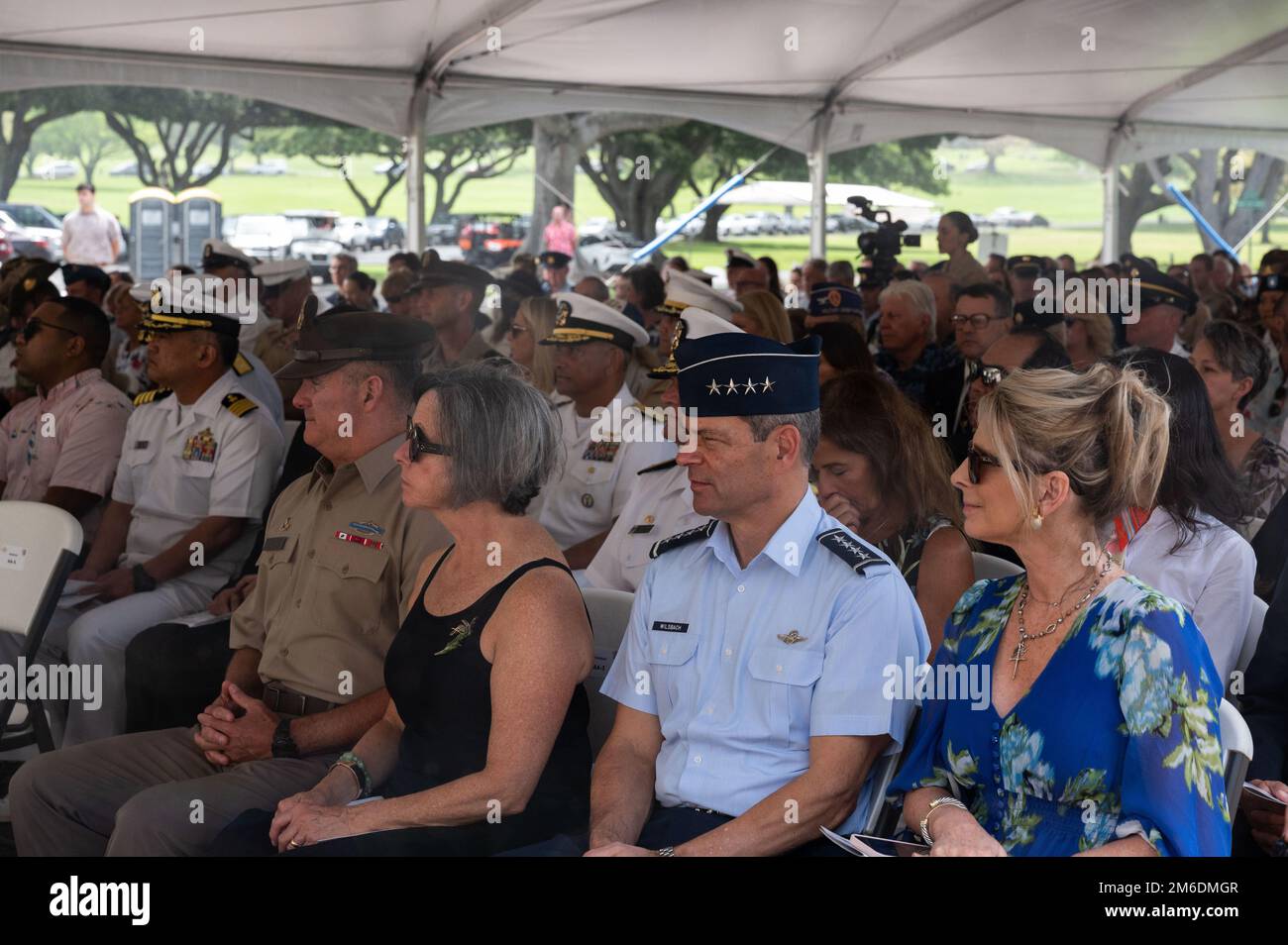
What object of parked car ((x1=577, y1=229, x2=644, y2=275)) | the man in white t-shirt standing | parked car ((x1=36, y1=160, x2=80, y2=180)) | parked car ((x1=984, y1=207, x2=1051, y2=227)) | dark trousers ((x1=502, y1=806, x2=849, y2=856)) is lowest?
dark trousers ((x1=502, y1=806, x2=849, y2=856))

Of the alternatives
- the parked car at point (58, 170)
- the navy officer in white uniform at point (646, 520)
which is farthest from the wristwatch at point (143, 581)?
the parked car at point (58, 170)

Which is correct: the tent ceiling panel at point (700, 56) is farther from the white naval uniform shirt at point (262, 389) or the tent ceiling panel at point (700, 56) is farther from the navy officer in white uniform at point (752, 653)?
the navy officer in white uniform at point (752, 653)

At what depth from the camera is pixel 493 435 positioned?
95.2 inches

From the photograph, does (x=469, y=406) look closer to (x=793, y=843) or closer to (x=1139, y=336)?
A: (x=793, y=843)

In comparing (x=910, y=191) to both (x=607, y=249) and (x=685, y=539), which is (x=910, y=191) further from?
(x=685, y=539)

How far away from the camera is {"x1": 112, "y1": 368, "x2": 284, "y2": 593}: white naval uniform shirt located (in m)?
4.06

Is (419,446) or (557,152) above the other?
(557,152)

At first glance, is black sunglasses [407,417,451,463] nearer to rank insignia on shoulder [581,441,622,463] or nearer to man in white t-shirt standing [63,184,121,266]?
rank insignia on shoulder [581,441,622,463]

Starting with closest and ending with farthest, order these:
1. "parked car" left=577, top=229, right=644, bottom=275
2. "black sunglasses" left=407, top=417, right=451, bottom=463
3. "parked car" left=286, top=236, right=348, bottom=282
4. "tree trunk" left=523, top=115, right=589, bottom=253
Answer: "black sunglasses" left=407, top=417, right=451, bottom=463
"tree trunk" left=523, top=115, right=589, bottom=253
"parked car" left=577, top=229, right=644, bottom=275
"parked car" left=286, top=236, right=348, bottom=282

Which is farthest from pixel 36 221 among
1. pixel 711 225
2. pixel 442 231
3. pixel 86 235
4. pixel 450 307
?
pixel 450 307

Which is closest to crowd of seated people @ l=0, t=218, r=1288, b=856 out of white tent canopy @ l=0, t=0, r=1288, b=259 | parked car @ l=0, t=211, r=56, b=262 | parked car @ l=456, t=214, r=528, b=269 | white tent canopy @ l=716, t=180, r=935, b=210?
white tent canopy @ l=0, t=0, r=1288, b=259

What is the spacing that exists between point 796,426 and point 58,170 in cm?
4531

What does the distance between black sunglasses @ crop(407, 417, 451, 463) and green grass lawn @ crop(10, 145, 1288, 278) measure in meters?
26.5

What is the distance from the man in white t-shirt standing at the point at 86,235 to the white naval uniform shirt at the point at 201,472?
12.3m
